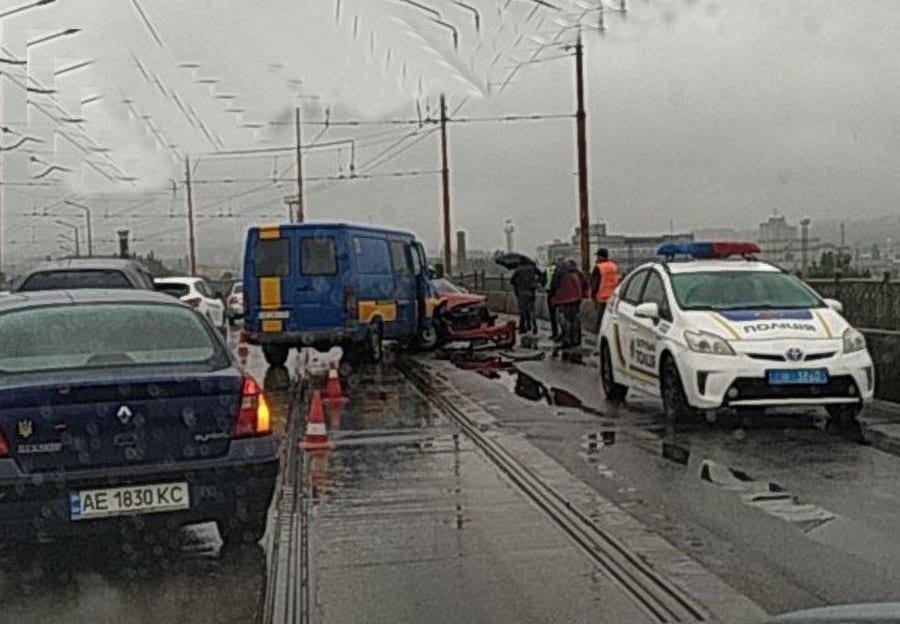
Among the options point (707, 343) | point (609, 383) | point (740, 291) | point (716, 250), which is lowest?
point (609, 383)

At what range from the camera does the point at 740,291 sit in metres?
12.9

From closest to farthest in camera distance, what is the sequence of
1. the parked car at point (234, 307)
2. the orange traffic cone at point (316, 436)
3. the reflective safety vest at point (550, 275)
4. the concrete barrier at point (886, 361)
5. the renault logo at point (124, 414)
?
1. the renault logo at point (124, 414)
2. the orange traffic cone at point (316, 436)
3. the concrete barrier at point (886, 361)
4. the reflective safety vest at point (550, 275)
5. the parked car at point (234, 307)

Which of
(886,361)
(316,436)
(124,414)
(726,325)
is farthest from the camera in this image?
(886,361)

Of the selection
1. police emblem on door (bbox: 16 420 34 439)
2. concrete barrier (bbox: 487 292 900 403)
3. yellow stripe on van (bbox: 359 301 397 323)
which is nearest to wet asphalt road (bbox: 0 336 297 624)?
police emblem on door (bbox: 16 420 34 439)

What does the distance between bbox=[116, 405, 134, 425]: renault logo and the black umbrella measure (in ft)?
66.5

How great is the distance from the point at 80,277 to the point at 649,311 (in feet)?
26.0

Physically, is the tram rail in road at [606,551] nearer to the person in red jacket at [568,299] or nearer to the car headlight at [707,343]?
the car headlight at [707,343]

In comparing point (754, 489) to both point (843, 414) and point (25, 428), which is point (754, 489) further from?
point (25, 428)

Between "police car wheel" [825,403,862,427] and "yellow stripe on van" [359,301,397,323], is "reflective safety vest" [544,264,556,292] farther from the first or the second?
"police car wheel" [825,403,862,427]

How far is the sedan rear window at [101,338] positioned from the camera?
7.02 meters

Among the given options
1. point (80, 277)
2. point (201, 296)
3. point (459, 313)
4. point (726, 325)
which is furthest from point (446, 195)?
point (726, 325)

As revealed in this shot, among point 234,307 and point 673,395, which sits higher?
point 673,395

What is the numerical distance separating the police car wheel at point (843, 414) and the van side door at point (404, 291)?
10.6 metres

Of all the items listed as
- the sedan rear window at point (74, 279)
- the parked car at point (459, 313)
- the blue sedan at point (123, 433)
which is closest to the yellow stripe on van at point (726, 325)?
the blue sedan at point (123, 433)
